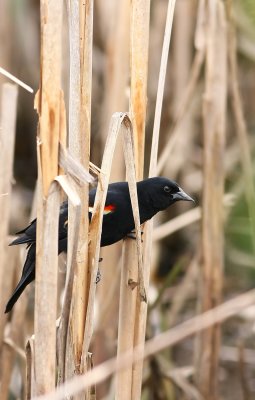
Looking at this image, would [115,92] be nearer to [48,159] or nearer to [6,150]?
[6,150]

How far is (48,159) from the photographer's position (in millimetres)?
1655

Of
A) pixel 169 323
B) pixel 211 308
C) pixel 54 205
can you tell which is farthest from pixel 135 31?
pixel 169 323

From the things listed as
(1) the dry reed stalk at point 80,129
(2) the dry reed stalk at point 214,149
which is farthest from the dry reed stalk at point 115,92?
(1) the dry reed stalk at point 80,129

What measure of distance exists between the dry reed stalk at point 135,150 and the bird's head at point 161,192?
35cm

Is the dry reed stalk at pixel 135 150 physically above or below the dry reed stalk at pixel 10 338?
above

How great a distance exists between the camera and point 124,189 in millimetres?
2523

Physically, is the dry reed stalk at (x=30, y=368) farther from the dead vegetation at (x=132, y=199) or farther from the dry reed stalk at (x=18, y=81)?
the dry reed stalk at (x=18, y=81)

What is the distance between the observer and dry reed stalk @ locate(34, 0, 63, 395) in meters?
1.63

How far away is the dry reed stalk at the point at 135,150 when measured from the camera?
1.96 m

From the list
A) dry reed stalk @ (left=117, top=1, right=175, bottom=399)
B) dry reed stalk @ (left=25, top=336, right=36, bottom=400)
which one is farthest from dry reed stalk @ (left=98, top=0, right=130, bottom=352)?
dry reed stalk @ (left=25, top=336, right=36, bottom=400)

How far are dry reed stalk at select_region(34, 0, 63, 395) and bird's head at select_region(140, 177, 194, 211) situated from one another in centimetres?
81

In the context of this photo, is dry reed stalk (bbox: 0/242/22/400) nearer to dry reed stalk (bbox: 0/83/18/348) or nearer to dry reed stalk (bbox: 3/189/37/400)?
dry reed stalk (bbox: 3/189/37/400)

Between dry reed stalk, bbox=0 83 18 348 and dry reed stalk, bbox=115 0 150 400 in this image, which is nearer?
dry reed stalk, bbox=115 0 150 400

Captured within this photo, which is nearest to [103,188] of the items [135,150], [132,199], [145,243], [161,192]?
[132,199]
